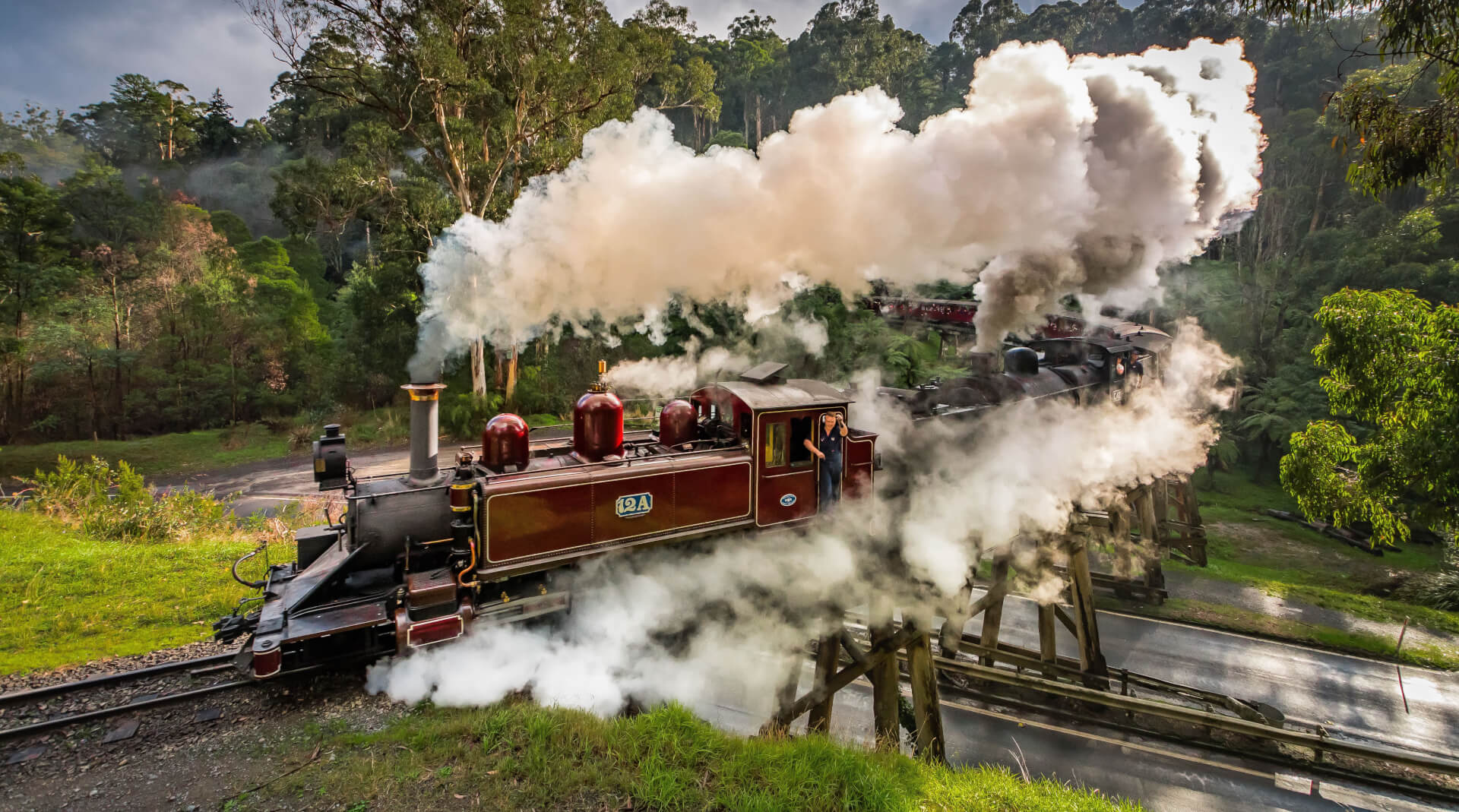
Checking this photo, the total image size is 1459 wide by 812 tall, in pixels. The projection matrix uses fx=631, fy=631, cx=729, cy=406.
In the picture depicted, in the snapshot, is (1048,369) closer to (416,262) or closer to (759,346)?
(759,346)

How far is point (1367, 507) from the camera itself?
905cm

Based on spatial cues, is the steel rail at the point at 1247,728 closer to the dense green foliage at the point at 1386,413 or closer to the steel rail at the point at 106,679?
the dense green foliage at the point at 1386,413

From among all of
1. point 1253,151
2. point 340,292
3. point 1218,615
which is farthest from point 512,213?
point 340,292

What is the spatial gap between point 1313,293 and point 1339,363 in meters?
26.6

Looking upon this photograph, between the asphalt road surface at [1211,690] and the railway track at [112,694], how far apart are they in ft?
19.7

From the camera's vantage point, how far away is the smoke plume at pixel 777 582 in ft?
22.0

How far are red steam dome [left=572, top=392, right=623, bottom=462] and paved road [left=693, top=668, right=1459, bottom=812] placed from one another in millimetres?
4397

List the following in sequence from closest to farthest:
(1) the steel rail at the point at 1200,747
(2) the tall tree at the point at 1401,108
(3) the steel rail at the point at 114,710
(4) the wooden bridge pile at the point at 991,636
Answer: (2) the tall tree at the point at 1401,108
(3) the steel rail at the point at 114,710
(4) the wooden bridge pile at the point at 991,636
(1) the steel rail at the point at 1200,747

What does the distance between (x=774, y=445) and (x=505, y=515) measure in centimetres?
308

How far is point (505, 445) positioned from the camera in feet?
22.3

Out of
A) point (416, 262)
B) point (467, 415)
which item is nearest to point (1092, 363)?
point (467, 415)

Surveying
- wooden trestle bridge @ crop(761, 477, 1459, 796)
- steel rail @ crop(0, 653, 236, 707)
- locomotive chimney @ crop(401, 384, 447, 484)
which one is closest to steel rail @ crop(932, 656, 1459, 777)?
wooden trestle bridge @ crop(761, 477, 1459, 796)

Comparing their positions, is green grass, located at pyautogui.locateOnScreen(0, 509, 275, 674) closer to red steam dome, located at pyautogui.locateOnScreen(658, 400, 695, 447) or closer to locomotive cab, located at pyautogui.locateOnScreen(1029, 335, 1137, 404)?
red steam dome, located at pyautogui.locateOnScreen(658, 400, 695, 447)

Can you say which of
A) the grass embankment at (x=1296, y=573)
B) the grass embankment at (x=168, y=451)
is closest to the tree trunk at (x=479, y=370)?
the grass embankment at (x=168, y=451)
